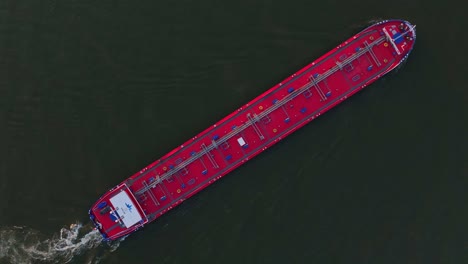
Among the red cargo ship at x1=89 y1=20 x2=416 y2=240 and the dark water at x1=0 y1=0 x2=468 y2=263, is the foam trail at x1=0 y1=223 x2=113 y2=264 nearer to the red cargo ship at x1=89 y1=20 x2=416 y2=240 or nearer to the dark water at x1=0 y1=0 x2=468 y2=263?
the dark water at x1=0 y1=0 x2=468 y2=263

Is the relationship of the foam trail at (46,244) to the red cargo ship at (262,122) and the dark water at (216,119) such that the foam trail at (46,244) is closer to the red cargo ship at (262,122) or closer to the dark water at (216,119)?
the dark water at (216,119)

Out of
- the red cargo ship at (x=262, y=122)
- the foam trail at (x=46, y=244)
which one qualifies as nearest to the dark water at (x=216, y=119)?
the foam trail at (x=46, y=244)

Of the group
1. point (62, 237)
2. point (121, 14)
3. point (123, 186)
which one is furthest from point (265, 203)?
point (121, 14)

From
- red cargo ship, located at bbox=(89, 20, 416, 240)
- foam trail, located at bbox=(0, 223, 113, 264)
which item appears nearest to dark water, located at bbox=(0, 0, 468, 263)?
foam trail, located at bbox=(0, 223, 113, 264)

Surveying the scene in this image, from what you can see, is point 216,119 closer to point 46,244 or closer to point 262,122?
point 262,122

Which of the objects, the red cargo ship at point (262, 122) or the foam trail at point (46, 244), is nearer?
the red cargo ship at point (262, 122)

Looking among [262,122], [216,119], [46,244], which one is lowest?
[262,122]

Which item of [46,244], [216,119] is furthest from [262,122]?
[46,244]
